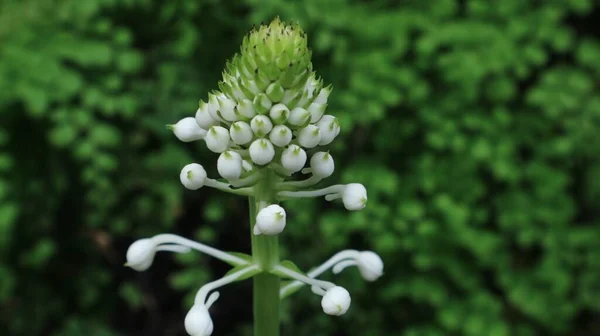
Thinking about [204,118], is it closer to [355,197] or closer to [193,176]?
[193,176]

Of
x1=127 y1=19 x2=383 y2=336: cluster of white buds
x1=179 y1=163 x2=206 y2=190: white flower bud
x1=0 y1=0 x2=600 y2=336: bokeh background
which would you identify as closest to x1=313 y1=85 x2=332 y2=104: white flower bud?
x1=127 y1=19 x2=383 y2=336: cluster of white buds

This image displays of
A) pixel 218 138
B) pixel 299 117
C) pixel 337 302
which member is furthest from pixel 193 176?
pixel 337 302

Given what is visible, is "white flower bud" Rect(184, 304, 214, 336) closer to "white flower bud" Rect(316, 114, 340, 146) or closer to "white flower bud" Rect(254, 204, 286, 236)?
"white flower bud" Rect(254, 204, 286, 236)

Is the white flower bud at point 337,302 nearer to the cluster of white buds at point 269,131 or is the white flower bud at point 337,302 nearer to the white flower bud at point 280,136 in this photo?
the cluster of white buds at point 269,131

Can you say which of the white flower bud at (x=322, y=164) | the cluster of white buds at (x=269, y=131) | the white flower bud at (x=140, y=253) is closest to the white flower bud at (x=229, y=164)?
the cluster of white buds at (x=269, y=131)

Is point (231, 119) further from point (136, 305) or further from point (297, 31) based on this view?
point (136, 305)

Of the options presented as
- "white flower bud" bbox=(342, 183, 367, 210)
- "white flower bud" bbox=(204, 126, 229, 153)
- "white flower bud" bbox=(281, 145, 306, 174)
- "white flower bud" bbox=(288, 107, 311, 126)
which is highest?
"white flower bud" bbox=(288, 107, 311, 126)
